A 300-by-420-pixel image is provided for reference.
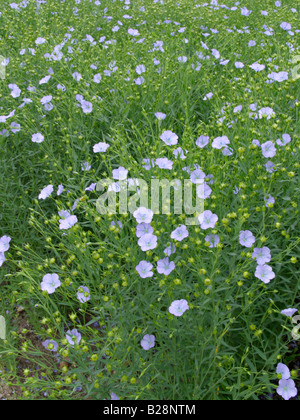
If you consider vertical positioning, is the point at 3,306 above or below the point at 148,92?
below

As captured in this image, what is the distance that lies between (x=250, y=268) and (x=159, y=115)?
145 centimetres

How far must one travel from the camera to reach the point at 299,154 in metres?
2.45

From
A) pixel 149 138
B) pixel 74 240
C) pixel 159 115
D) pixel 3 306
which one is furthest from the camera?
pixel 149 138

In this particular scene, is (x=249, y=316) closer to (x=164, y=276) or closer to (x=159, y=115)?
(x=164, y=276)

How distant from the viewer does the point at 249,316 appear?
2.10m

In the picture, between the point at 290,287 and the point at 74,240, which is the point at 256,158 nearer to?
the point at 290,287

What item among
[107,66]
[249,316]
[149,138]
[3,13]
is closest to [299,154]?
[249,316]

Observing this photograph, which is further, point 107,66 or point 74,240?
point 107,66

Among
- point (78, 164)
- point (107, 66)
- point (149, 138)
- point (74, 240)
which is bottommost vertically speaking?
point (74, 240)

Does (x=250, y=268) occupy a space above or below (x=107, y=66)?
below

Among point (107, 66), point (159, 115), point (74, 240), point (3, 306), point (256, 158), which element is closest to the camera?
point (74, 240)

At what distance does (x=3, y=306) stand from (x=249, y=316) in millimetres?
1690
